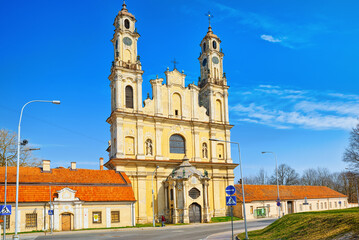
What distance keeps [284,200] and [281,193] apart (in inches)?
59.9

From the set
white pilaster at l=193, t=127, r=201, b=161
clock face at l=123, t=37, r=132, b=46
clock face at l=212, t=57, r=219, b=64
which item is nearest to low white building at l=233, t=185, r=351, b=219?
white pilaster at l=193, t=127, r=201, b=161

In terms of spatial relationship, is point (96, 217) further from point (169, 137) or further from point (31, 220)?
point (169, 137)

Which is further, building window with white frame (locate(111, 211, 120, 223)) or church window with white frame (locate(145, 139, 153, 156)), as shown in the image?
church window with white frame (locate(145, 139, 153, 156))

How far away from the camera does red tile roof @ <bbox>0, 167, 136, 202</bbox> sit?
3481cm

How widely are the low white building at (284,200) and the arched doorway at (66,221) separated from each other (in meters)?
24.2

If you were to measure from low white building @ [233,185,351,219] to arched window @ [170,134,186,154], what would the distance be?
1131cm

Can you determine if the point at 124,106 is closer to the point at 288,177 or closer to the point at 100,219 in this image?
the point at 100,219

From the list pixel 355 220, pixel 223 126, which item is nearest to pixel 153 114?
pixel 223 126

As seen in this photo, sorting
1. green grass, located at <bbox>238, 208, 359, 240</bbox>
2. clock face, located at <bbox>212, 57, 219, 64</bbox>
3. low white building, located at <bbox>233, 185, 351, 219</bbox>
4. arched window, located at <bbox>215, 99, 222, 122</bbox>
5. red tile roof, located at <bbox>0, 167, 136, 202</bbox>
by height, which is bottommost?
low white building, located at <bbox>233, 185, 351, 219</bbox>

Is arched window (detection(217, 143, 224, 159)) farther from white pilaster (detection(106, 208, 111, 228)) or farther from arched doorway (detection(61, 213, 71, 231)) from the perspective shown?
arched doorway (detection(61, 213, 71, 231))

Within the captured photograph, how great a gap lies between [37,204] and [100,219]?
6.92 metres

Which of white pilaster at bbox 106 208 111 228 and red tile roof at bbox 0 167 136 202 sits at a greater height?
red tile roof at bbox 0 167 136 202

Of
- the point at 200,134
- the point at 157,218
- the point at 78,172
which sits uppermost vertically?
the point at 200,134

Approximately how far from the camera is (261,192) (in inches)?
2163
